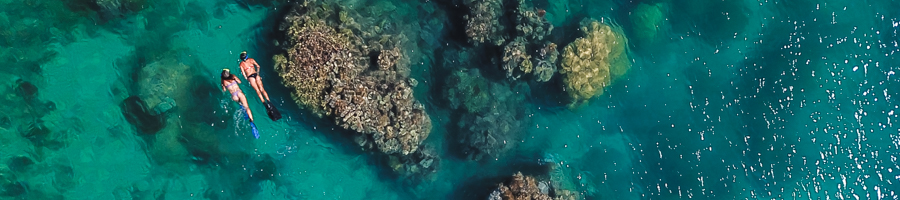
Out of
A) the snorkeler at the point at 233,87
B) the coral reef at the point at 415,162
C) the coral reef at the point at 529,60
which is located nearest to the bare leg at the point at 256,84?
the snorkeler at the point at 233,87

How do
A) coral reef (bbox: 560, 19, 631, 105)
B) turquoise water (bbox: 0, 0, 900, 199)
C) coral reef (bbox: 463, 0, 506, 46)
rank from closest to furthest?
turquoise water (bbox: 0, 0, 900, 199) → coral reef (bbox: 463, 0, 506, 46) → coral reef (bbox: 560, 19, 631, 105)

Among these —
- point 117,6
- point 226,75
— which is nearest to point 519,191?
point 226,75

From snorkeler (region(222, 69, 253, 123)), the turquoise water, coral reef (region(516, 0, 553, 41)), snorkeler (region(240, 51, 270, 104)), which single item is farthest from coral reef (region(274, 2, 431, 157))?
coral reef (region(516, 0, 553, 41))

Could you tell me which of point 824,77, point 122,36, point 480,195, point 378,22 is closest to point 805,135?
point 824,77

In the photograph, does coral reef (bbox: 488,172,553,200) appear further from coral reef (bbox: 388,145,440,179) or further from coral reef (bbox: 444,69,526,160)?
coral reef (bbox: 388,145,440,179)

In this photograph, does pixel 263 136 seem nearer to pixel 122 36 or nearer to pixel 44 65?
pixel 122 36

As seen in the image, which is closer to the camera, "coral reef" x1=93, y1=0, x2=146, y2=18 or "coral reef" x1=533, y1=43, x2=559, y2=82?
"coral reef" x1=93, y1=0, x2=146, y2=18
